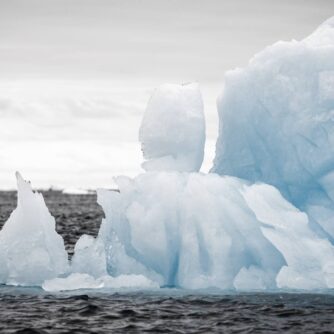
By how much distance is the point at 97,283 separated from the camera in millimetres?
21375

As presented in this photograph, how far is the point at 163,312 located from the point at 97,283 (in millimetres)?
3763

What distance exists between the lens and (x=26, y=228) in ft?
71.6

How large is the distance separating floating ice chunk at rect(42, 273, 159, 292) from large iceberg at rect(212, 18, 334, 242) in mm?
4889

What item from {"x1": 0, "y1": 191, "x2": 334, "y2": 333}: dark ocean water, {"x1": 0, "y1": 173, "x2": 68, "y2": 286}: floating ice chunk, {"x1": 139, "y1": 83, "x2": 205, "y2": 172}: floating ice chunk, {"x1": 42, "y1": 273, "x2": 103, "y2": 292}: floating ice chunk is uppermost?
{"x1": 139, "y1": 83, "x2": 205, "y2": 172}: floating ice chunk

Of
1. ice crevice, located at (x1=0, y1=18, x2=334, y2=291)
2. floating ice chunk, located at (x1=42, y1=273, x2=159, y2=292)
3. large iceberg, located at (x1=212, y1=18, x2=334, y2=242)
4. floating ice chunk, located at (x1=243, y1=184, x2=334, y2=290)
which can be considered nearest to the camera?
floating ice chunk, located at (x1=243, y1=184, x2=334, y2=290)

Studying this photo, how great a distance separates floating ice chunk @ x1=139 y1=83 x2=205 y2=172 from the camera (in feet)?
76.2

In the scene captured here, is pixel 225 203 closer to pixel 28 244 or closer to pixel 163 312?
pixel 163 312

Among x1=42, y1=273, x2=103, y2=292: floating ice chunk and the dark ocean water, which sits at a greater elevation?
x1=42, y1=273, x2=103, y2=292: floating ice chunk

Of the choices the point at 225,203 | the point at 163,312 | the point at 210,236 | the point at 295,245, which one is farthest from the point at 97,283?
the point at 295,245

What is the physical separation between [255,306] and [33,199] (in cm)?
689

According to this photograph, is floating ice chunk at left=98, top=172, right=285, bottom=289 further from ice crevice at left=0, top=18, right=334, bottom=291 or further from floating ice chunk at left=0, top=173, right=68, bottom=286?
floating ice chunk at left=0, top=173, right=68, bottom=286

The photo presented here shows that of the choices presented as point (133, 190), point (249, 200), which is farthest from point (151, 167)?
point (249, 200)

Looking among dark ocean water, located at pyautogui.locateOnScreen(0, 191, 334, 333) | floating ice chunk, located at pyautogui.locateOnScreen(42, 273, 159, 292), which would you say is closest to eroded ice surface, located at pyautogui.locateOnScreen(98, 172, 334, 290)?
floating ice chunk, located at pyautogui.locateOnScreen(42, 273, 159, 292)

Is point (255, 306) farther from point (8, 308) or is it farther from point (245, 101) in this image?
point (245, 101)
